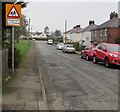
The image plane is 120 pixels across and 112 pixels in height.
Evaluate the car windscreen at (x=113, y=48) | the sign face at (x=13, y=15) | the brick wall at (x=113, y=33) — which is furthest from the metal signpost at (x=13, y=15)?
the brick wall at (x=113, y=33)

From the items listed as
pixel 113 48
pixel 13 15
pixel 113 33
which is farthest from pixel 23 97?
pixel 113 33

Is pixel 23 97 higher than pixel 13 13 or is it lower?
lower

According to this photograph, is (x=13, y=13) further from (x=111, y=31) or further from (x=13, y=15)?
(x=111, y=31)

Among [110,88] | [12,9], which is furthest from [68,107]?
[12,9]

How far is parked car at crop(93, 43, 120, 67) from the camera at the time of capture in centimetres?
1476

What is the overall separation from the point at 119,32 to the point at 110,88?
108 feet

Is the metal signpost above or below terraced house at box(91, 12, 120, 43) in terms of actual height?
below

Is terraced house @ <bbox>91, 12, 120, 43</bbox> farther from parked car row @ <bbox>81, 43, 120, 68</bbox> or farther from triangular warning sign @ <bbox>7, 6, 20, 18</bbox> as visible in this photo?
triangular warning sign @ <bbox>7, 6, 20, 18</bbox>

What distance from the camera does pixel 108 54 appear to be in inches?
599

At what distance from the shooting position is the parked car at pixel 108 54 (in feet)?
48.4

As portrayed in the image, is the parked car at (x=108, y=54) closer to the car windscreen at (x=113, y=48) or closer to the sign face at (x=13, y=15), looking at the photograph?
the car windscreen at (x=113, y=48)

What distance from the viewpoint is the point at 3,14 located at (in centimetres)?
1069

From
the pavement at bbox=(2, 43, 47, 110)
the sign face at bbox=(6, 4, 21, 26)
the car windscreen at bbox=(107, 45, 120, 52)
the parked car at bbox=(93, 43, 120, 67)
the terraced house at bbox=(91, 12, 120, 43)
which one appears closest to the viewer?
the pavement at bbox=(2, 43, 47, 110)

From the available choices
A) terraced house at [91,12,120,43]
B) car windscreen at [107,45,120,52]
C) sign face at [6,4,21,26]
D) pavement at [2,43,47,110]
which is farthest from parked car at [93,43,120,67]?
terraced house at [91,12,120,43]
